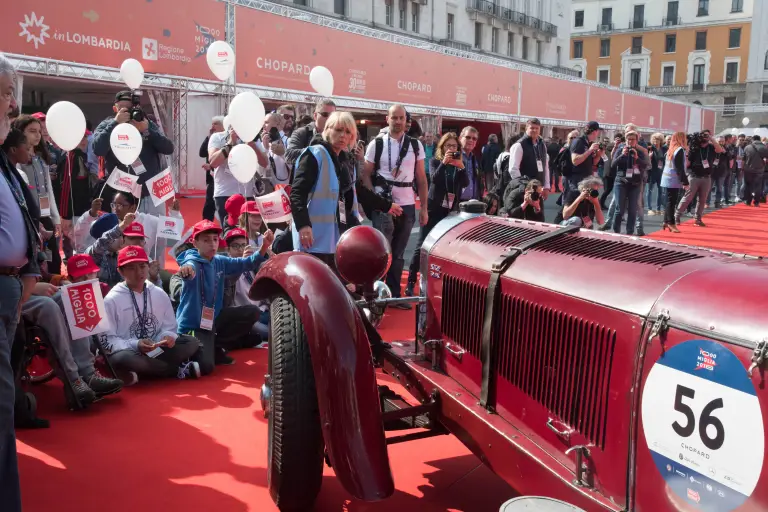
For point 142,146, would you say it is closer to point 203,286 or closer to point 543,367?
point 203,286

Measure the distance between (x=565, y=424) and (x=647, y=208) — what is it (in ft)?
47.8

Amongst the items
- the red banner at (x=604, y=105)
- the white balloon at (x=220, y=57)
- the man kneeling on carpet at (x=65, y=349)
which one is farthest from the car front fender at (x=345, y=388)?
the red banner at (x=604, y=105)

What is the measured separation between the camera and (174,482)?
2861mm

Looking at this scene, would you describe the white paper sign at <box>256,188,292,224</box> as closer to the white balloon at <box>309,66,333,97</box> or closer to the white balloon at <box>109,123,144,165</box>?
the white balloon at <box>109,123,144,165</box>

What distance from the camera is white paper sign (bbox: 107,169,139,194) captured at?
5.24m

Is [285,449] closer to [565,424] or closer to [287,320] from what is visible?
[287,320]

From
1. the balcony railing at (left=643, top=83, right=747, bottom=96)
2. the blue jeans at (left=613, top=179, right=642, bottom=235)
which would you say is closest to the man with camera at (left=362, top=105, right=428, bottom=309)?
the blue jeans at (left=613, top=179, right=642, bottom=235)

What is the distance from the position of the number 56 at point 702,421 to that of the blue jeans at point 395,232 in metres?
4.21

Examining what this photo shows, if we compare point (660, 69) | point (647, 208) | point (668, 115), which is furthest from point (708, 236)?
point (660, 69)

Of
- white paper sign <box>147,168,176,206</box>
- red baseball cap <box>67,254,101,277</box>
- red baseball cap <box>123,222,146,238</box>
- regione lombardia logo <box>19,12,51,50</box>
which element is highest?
regione lombardia logo <box>19,12,51,50</box>

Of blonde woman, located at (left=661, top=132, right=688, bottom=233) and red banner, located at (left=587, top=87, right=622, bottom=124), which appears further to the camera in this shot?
red banner, located at (left=587, top=87, right=622, bottom=124)

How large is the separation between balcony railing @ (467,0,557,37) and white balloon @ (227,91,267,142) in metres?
33.4

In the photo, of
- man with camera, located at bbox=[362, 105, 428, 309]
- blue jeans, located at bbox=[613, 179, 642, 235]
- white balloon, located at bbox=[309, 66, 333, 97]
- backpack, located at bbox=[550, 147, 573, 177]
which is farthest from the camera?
white balloon, located at bbox=[309, 66, 333, 97]

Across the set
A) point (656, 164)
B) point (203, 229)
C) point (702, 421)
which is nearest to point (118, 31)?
point (203, 229)
